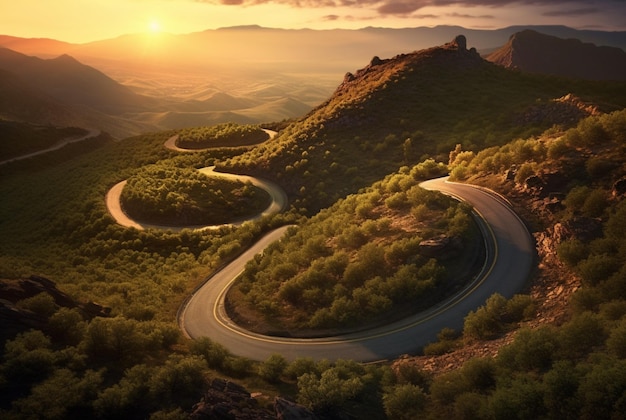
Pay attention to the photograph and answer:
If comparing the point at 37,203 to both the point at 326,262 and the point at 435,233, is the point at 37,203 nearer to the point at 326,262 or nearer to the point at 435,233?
the point at 326,262

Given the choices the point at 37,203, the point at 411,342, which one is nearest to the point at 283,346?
the point at 411,342

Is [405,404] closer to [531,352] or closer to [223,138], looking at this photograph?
[531,352]

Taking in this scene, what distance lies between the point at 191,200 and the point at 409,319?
3889 cm

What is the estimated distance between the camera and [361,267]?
31.4 metres

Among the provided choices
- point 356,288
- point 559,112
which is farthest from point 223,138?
point 356,288

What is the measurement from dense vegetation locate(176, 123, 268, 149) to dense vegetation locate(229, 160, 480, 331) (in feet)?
157

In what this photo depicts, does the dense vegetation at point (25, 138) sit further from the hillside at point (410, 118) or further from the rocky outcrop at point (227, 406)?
the rocky outcrop at point (227, 406)

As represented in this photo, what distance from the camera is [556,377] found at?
15648 mm

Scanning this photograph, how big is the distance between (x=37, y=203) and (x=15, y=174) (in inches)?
1014

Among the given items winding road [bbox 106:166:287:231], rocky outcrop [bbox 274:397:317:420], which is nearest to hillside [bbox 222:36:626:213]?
winding road [bbox 106:166:287:231]

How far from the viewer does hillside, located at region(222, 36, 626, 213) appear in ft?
194

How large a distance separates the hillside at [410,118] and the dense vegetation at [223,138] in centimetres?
863

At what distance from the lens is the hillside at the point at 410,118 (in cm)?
5928

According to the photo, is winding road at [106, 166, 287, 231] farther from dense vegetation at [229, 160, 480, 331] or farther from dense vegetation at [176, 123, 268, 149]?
dense vegetation at [176, 123, 268, 149]
